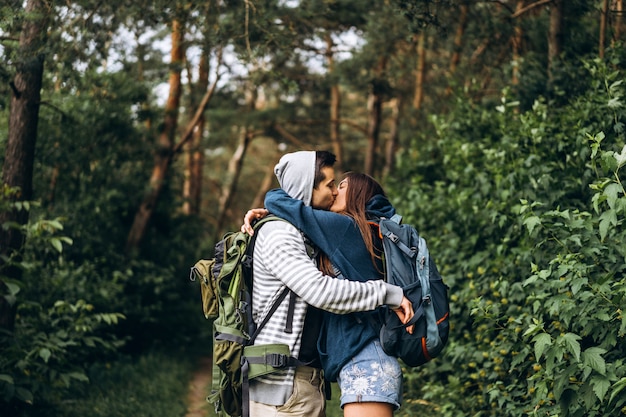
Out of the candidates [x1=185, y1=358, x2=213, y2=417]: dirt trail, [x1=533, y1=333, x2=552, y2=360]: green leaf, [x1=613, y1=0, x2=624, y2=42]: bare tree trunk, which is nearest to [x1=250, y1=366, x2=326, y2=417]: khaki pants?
[x1=533, y1=333, x2=552, y2=360]: green leaf

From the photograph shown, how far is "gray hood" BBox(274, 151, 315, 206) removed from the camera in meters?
3.70

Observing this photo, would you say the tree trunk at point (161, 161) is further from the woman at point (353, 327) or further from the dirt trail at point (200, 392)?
the woman at point (353, 327)

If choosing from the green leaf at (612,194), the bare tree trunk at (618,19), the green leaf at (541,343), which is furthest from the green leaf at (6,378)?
the bare tree trunk at (618,19)

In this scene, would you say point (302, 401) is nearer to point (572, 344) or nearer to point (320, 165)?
point (320, 165)

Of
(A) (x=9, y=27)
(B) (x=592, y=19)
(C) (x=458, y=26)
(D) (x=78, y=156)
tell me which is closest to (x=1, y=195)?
(A) (x=9, y=27)

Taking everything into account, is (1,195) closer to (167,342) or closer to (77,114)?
(77,114)

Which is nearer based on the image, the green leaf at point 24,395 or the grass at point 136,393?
the green leaf at point 24,395

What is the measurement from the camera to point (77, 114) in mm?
11727

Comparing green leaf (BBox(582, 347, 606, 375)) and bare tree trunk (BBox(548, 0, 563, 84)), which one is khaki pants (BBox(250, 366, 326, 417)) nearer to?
green leaf (BBox(582, 347, 606, 375))

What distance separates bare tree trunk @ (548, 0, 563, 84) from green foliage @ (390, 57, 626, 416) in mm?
682

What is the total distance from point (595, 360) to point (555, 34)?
6024 mm

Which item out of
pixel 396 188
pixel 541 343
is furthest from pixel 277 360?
pixel 396 188

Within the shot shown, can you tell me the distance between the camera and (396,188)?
40.5ft

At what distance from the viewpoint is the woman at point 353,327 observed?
3.45m
